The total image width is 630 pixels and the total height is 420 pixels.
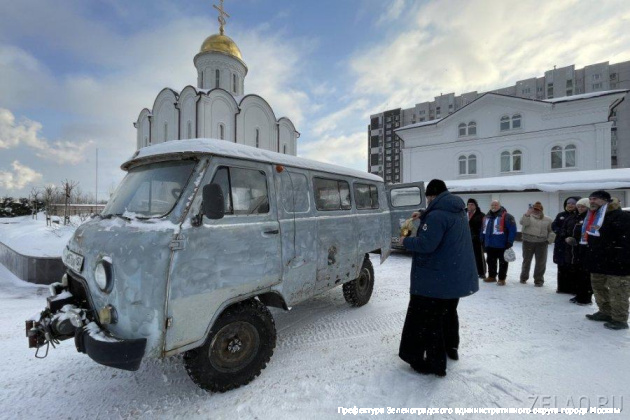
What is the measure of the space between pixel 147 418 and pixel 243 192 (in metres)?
2.17

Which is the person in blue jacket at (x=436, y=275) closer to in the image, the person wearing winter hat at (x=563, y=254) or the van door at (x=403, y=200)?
the person wearing winter hat at (x=563, y=254)

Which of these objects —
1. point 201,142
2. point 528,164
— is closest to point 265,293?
point 201,142

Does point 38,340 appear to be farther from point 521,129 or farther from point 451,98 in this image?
point 451,98

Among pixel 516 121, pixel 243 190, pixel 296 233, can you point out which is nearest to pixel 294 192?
pixel 296 233

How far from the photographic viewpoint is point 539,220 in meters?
6.77

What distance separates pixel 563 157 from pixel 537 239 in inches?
778

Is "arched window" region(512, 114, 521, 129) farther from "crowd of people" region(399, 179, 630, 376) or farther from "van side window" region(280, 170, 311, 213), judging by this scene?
"van side window" region(280, 170, 311, 213)

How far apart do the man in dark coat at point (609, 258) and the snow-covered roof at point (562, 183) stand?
13.8 metres

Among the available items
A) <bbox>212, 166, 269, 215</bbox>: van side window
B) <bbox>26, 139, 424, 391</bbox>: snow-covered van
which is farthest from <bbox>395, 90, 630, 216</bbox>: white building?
<bbox>212, 166, 269, 215</bbox>: van side window

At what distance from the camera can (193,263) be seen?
99.0 inches

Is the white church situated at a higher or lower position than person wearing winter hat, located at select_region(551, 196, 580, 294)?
higher

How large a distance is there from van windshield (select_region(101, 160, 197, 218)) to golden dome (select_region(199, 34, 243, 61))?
28.7m

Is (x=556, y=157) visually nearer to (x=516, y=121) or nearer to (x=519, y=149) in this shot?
(x=519, y=149)

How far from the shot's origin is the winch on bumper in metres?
2.23
